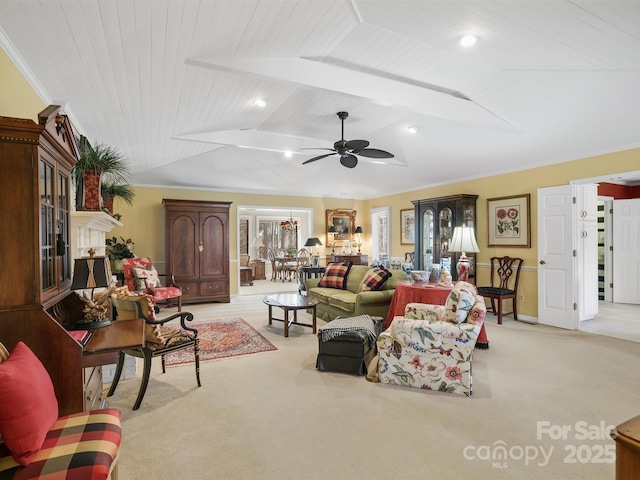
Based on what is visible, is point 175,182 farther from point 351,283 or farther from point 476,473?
point 476,473

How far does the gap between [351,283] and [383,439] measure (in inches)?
132

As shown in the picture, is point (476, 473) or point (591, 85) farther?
point (591, 85)

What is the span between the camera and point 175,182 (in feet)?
24.0

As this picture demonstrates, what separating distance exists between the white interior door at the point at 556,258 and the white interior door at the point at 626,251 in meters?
2.92

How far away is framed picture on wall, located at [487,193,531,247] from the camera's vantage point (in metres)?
5.53

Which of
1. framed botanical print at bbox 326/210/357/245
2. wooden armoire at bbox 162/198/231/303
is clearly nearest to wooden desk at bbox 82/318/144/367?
wooden armoire at bbox 162/198/231/303

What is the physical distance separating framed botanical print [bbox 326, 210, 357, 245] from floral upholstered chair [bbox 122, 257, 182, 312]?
432cm

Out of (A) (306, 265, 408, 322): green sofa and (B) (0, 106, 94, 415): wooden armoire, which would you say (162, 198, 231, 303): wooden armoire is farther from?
(B) (0, 106, 94, 415): wooden armoire

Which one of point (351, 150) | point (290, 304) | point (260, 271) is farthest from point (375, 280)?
point (260, 271)

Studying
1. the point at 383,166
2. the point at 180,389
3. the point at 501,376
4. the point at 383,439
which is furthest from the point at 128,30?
the point at 383,166

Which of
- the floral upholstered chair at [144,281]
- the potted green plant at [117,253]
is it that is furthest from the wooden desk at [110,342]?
the potted green plant at [117,253]

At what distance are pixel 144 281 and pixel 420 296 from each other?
4.56 metres

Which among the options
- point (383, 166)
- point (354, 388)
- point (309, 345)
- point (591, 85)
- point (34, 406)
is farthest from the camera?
point (383, 166)

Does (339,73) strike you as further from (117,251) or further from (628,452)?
(117,251)
